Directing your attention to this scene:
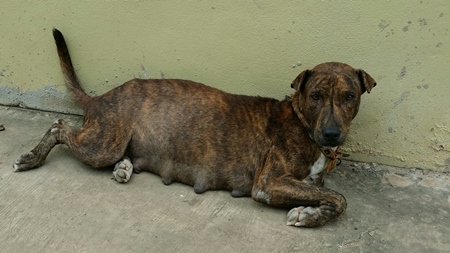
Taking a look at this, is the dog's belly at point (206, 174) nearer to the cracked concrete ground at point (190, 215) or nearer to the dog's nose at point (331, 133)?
the cracked concrete ground at point (190, 215)

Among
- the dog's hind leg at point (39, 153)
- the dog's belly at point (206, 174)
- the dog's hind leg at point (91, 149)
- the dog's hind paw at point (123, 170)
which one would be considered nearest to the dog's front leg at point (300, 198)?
the dog's belly at point (206, 174)

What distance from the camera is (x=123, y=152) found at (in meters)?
4.38

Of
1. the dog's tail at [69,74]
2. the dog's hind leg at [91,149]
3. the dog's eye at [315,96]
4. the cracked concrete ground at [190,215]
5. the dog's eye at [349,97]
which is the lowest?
the cracked concrete ground at [190,215]

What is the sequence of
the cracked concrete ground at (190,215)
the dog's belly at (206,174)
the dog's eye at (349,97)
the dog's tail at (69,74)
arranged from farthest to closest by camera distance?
1. the dog's tail at (69,74)
2. the dog's belly at (206,174)
3. the dog's eye at (349,97)
4. the cracked concrete ground at (190,215)

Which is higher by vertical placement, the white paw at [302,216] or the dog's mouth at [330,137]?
the dog's mouth at [330,137]

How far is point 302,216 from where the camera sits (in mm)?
3754

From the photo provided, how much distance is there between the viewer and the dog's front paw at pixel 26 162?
432cm

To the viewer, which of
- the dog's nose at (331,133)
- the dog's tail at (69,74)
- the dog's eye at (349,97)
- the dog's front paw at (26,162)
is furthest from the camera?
the dog's tail at (69,74)

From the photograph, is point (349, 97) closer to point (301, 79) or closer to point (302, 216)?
point (301, 79)

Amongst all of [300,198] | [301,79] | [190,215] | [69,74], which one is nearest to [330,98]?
[301,79]

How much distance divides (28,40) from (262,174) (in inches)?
→ 112

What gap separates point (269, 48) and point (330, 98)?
0.94 m

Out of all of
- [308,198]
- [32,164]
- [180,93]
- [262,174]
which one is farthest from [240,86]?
[32,164]

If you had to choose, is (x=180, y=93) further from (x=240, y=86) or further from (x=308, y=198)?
(x=308, y=198)
